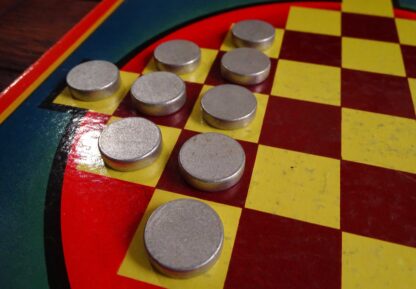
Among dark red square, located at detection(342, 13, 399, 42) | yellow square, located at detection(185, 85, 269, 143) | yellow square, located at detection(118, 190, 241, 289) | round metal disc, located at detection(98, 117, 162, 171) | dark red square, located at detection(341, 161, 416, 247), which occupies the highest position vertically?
dark red square, located at detection(342, 13, 399, 42)

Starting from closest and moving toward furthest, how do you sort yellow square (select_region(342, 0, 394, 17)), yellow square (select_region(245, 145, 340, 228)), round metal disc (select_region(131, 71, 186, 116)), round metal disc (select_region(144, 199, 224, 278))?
round metal disc (select_region(144, 199, 224, 278))
yellow square (select_region(245, 145, 340, 228))
round metal disc (select_region(131, 71, 186, 116))
yellow square (select_region(342, 0, 394, 17))

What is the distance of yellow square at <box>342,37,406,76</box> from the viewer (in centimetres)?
116

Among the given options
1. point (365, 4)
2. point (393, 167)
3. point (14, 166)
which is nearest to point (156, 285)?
point (14, 166)

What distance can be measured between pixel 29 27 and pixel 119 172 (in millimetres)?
842

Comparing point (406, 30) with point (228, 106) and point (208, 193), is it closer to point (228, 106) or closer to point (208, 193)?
point (228, 106)

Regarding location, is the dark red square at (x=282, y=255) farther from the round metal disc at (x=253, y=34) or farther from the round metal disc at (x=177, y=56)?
the round metal disc at (x=253, y=34)

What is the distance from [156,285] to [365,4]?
1.45 m

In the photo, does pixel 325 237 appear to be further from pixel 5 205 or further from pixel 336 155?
pixel 5 205

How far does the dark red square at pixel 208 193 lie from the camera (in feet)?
2.62

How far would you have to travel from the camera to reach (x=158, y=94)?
3.28 ft

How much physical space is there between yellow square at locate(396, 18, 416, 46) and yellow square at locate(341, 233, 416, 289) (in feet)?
2.91

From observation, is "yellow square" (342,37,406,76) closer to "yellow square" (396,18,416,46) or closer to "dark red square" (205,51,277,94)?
"yellow square" (396,18,416,46)

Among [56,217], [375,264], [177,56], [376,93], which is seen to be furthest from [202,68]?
[375,264]

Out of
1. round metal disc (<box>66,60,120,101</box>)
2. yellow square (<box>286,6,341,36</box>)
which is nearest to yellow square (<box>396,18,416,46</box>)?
yellow square (<box>286,6,341,36</box>)
